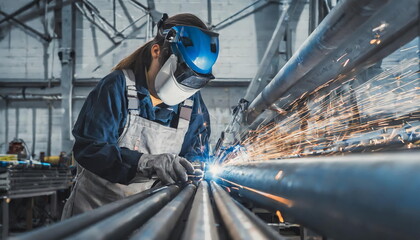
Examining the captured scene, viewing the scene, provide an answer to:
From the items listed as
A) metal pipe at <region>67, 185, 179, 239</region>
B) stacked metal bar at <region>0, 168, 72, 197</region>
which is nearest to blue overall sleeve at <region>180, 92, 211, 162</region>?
metal pipe at <region>67, 185, 179, 239</region>

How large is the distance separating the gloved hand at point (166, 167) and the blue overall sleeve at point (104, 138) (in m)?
0.06

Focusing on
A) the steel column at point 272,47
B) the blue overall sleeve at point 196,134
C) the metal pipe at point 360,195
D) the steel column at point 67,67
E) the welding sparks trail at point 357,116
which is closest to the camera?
the metal pipe at point 360,195

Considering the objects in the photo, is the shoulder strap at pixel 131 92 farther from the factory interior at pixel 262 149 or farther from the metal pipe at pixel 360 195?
the metal pipe at pixel 360 195

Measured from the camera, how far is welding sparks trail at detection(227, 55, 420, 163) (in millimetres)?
2121

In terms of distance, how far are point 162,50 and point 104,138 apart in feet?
1.95

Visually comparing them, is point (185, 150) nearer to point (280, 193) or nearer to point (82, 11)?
point (280, 193)

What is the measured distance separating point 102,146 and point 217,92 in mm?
6086

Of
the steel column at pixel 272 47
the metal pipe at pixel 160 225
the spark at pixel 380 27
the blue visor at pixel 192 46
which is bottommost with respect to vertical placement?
the metal pipe at pixel 160 225

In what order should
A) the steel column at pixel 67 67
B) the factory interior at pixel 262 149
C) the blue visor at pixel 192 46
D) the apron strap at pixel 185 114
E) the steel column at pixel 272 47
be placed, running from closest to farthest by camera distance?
the factory interior at pixel 262 149 → the blue visor at pixel 192 46 → the apron strap at pixel 185 114 → the steel column at pixel 272 47 → the steel column at pixel 67 67

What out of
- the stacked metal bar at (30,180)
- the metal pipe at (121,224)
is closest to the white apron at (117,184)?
the metal pipe at (121,224)

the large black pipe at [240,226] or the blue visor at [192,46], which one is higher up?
the blue visor at [192,46]

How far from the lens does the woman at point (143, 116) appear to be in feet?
5.65

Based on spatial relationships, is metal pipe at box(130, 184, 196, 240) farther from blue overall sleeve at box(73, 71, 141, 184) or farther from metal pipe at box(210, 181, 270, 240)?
blue overall sleeve at box(73, 71, 141, 184)

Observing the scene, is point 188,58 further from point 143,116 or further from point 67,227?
point 67,227
